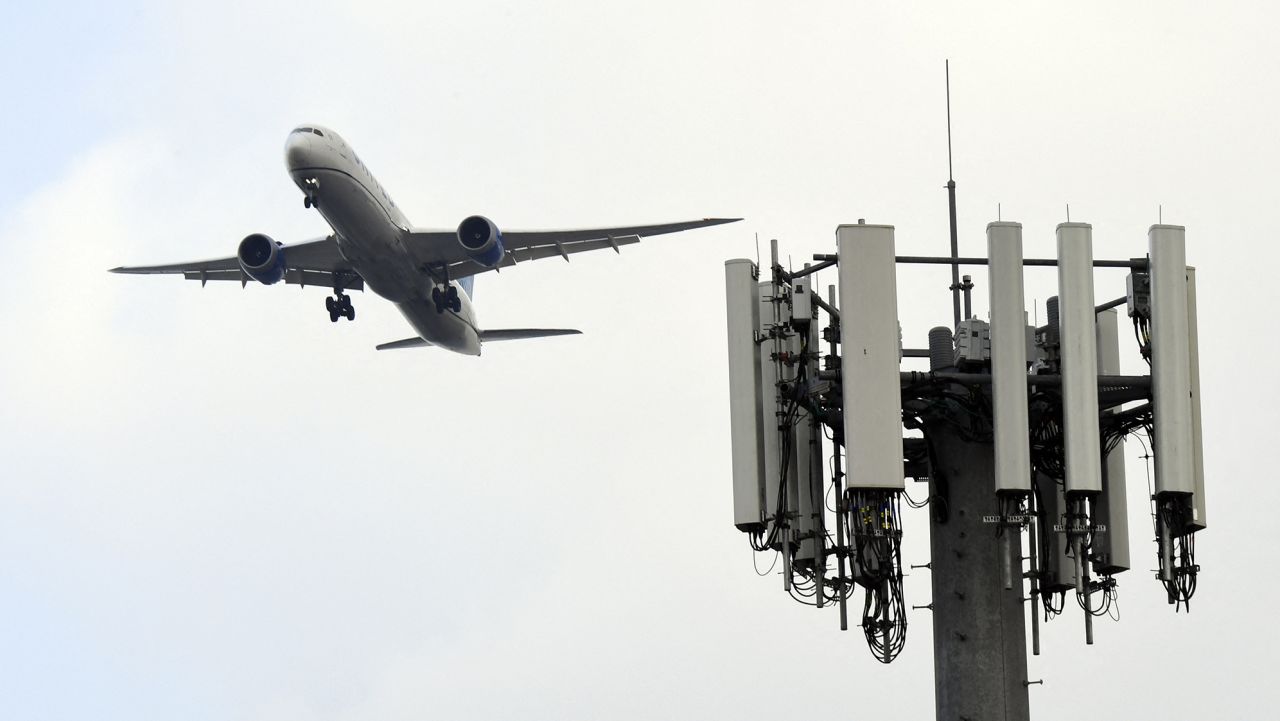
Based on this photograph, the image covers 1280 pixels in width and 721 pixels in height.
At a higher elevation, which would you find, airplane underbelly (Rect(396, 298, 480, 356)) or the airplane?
the airplane

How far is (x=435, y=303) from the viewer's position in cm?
6506

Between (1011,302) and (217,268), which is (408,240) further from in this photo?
(1011,302)

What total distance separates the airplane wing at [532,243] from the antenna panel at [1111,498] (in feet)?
111

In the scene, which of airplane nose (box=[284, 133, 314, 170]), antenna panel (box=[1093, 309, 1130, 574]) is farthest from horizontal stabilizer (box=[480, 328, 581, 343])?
antenna panel (box=[1093, 309, 1130, 574])

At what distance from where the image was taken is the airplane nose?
55.4 meters

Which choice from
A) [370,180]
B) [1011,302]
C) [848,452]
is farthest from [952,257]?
[370,180]

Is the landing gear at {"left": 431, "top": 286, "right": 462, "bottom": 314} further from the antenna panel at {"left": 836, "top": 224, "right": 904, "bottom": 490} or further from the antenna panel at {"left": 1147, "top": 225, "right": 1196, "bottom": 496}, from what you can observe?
the antenna panel at {"left": 1147, "top": 225, "right": 1196, "bottom": 496}

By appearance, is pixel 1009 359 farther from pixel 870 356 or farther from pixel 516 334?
pixel 516 334

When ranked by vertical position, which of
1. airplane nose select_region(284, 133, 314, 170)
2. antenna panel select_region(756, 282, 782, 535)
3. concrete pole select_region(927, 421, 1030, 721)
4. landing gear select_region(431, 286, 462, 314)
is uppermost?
airplane nose select_region(284, 133, 314, 170)

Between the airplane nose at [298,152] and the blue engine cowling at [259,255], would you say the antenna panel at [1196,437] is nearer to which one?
the airplane nose at [298,152]

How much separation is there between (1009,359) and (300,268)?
44.0 meters

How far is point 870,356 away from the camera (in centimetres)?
2603

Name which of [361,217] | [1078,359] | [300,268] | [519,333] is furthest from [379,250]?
[1078,359]

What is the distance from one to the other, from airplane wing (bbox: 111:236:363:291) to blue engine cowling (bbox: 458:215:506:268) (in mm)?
5529
